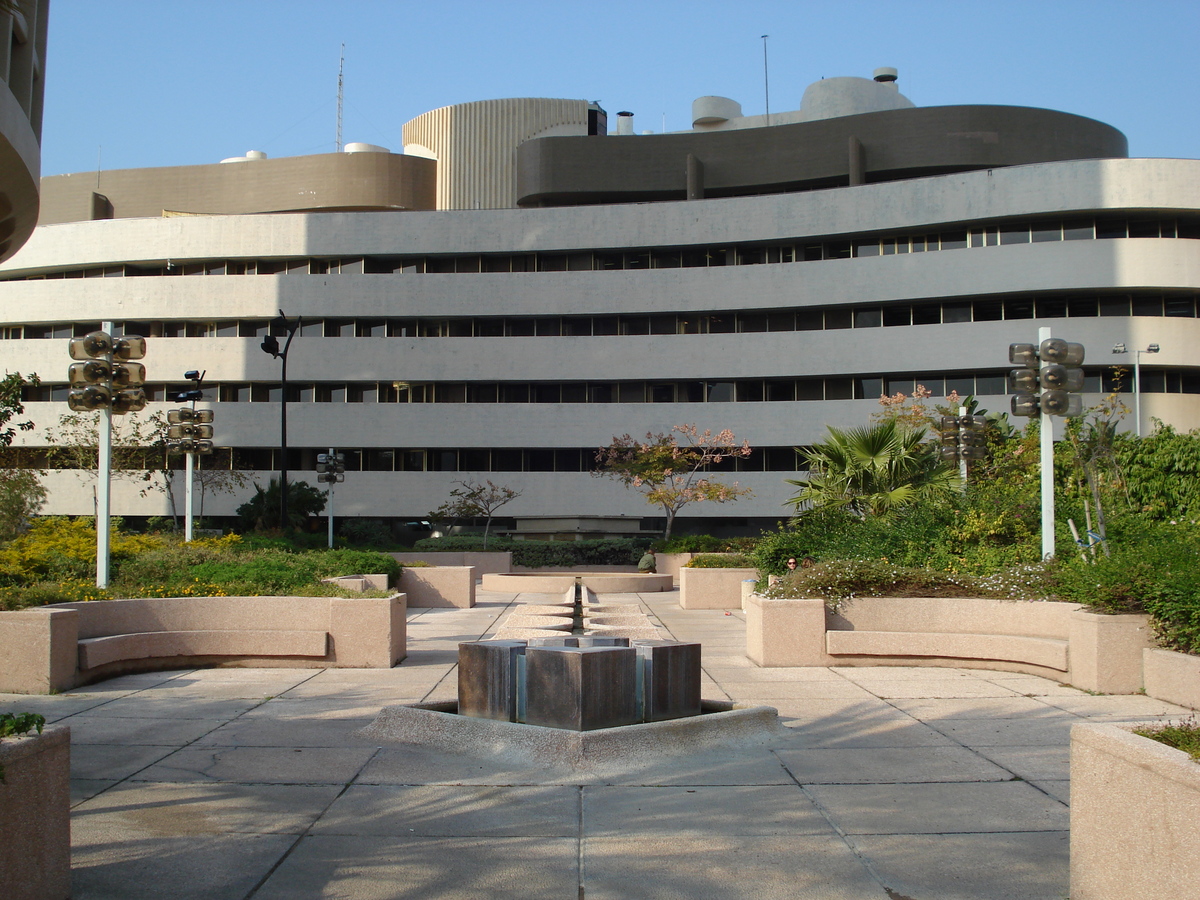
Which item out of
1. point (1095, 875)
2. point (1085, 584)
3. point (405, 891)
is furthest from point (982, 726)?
point (405, 891)

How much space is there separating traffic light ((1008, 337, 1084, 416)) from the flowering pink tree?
2367 centimetres

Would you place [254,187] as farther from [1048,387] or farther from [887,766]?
[887,766]

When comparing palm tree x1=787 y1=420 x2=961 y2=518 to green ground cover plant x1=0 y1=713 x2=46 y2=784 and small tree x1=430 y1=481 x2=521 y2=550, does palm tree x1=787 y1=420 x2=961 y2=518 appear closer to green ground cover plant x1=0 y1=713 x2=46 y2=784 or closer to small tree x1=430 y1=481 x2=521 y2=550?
green ground cover plant x1=0 y1=713 x2=46 y2=784

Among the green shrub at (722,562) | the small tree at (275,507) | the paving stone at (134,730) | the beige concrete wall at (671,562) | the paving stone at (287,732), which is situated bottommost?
the beige concrete wall at (671,562)

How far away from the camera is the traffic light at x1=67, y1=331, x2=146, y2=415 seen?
46.8 feet

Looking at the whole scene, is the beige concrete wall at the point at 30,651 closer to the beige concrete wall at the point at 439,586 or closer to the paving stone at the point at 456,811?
the paving stone at the point at 456,811

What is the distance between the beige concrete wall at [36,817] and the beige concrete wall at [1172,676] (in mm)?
9487

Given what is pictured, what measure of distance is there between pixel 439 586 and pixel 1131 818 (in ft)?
68.8

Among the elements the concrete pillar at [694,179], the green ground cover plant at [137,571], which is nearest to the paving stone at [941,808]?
the green ground cover plant at [137,571]

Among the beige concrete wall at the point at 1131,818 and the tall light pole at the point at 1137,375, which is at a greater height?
the tall light pole at the point at 1137,375

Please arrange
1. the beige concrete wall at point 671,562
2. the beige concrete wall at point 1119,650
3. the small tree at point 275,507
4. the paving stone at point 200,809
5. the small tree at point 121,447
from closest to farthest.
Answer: the paving stone at point 200,809 < the beige concrete wall at point 1119,650 < the beige concrete wall at point 671,562 < the small tree at point 275,507 < the small tree at point 121,447

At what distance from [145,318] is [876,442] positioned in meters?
41.9

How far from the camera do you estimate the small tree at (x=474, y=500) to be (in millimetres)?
44406

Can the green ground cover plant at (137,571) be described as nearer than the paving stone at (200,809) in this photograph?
No
